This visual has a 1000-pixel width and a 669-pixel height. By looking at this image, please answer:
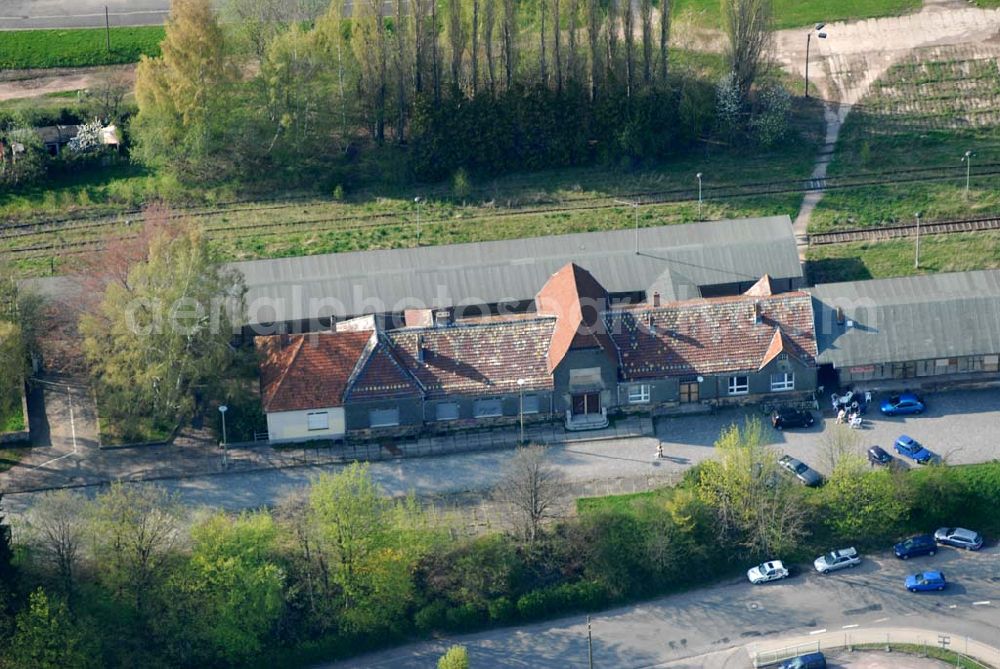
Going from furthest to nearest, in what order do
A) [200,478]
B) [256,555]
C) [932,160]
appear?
[932,160], [200,478], [256,555]

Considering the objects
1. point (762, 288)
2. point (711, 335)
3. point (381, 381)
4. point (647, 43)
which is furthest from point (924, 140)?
point (381, 381)

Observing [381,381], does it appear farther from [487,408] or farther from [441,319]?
[487,408]

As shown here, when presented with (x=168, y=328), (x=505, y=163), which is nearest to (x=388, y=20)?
(x=505, y=163)

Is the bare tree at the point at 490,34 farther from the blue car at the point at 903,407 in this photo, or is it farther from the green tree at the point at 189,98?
the blue car at the point at 903,407

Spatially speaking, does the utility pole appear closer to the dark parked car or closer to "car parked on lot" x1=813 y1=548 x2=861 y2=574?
"car parked on lot" x1=813 y1=548 x2=861 y2=574

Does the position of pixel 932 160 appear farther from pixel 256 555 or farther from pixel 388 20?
pixel 256 555

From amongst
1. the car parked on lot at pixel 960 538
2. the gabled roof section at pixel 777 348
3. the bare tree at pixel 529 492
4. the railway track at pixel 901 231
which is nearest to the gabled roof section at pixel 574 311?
the bare tree at pixel 529 492

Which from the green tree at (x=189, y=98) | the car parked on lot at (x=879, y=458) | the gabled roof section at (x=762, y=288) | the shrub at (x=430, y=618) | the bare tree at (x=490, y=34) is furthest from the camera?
the bare tree at (x=490, y=34)
